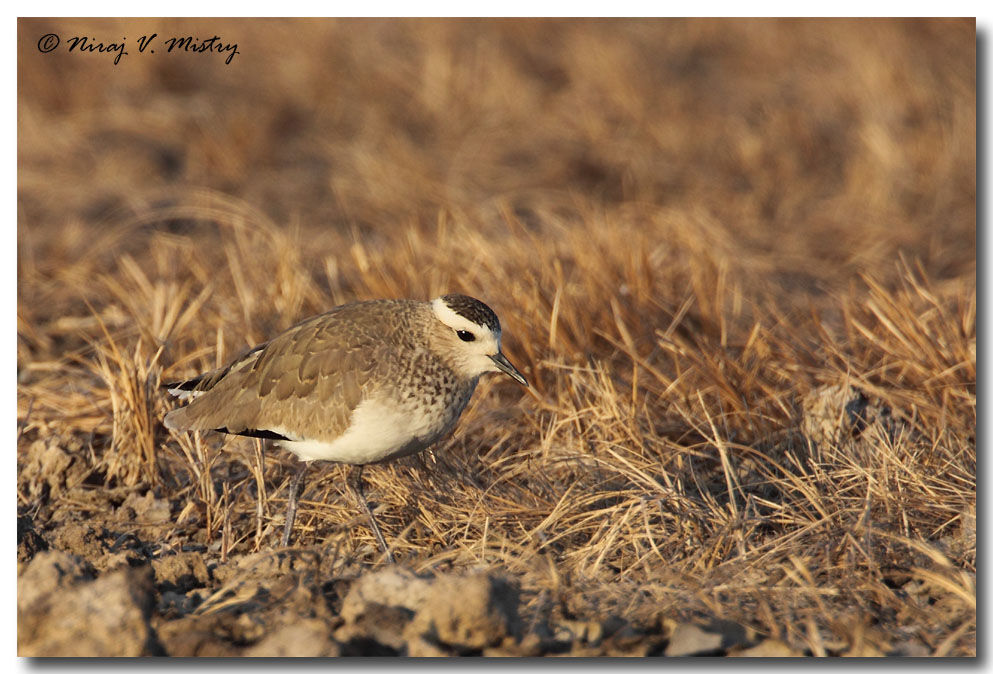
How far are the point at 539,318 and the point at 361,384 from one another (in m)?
2.00

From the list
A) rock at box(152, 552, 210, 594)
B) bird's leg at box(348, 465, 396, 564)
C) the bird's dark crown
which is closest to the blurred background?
bird's leg at box(348, 465, 396, 564)

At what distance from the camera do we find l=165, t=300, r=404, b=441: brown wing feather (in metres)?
5.28

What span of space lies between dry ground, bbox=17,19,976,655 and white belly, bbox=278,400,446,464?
0.50 metres

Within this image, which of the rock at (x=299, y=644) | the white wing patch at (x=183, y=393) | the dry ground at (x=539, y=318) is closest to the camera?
the rock at (x=299, y=644)

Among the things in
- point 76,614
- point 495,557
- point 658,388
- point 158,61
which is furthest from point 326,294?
point 158,61

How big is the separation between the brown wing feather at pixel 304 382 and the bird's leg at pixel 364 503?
0.46 m

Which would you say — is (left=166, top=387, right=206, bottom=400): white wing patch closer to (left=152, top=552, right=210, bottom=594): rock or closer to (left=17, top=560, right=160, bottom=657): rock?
(left=152, top=552, right=210, bottom=594): rock

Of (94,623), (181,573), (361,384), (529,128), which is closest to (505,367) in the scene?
(361,384)

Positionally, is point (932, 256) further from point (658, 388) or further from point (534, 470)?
point (534, 470)

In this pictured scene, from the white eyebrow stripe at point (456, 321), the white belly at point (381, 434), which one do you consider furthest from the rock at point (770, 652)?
the white eyebrow stripe at point (456, 321)

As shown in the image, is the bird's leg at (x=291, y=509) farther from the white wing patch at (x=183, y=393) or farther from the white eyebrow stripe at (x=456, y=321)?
the white eyebrow stripe at (x=456, y=321)

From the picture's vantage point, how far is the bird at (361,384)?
5148 millimetres

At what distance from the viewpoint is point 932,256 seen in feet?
31.5

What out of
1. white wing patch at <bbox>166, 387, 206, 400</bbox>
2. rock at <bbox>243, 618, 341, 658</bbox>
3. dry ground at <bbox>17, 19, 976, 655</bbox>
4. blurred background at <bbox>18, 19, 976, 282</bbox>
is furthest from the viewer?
blurred background at <bbox>18, 19, 976, 282</bbox>
